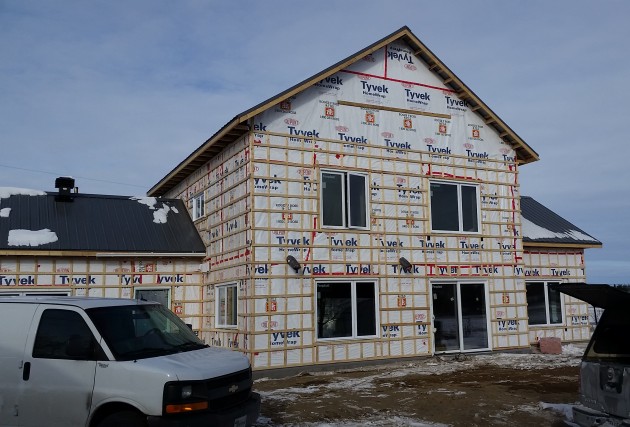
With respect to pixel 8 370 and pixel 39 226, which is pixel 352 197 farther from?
pixel 8 370

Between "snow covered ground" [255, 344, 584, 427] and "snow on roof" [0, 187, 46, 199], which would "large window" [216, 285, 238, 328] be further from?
"snow on roof" [0, 187, 46, 199]

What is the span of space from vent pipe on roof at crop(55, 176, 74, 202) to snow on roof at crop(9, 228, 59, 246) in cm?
187

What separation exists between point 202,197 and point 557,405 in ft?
38.6

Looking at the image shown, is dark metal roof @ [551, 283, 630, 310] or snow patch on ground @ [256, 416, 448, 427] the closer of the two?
dark metal roof @ [551, 283, 630, 310]

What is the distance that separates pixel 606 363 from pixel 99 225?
13.8 metres

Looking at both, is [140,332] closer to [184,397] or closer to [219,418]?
[184,397]

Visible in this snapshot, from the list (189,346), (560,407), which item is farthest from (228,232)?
(560,407)

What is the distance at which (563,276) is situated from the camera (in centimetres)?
1970

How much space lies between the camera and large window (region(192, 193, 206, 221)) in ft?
58.6

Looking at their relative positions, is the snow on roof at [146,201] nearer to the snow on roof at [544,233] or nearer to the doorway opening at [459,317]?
the doorway opening at [459,317]

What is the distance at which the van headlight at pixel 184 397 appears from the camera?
20.1 feet

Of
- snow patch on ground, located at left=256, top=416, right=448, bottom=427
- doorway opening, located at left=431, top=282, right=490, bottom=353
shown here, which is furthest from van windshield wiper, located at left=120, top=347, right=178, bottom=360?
doorway opening, located at left=431, top=282, right=490, bottom=353

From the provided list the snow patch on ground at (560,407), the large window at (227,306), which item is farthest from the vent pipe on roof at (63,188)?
the snow patch on ground at (560,407)

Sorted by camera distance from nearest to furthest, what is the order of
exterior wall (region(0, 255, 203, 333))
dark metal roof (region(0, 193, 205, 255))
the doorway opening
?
exterior wall (region(0, 255, 203, 333)), dark metal roof (region(0, 193, 205, 255)), the doorway opening
